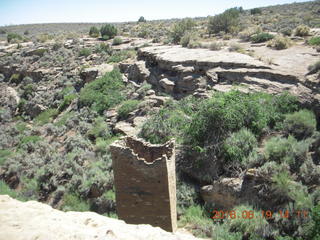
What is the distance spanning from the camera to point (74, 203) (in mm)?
10195

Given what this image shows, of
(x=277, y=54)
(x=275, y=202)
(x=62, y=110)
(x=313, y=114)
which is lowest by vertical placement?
(x=62, y=110)

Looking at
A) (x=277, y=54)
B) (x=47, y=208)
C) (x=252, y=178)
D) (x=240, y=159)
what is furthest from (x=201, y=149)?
(x=277, y=54)

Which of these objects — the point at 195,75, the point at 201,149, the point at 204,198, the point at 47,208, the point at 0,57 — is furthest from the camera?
the point at 0,57

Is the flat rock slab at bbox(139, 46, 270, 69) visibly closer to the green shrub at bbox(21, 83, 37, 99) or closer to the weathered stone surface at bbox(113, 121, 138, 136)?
the weathered stone surface at bbox(113, 121, 138, 136)

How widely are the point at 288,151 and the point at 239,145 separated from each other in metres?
1.49

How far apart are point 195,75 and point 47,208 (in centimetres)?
1234

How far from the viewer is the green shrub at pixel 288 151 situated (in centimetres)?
805

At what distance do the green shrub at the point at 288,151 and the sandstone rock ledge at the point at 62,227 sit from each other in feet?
19.5

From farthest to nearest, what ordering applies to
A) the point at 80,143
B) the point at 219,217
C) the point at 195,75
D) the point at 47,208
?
the point at 195,75
the point at 80,143
the point at 219,217
the point at 47,208

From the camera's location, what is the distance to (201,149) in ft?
30.8

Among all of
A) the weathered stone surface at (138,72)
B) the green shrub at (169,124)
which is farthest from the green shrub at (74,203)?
the weathered stone surface at (138,72)

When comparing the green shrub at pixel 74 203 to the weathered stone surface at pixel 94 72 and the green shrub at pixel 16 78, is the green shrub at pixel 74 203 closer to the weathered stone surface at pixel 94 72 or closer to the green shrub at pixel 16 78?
the weathered stone surface at pixel 94 72

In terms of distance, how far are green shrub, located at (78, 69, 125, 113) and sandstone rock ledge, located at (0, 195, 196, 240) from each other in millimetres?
13534

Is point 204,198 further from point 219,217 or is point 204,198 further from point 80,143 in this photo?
point 80,143
